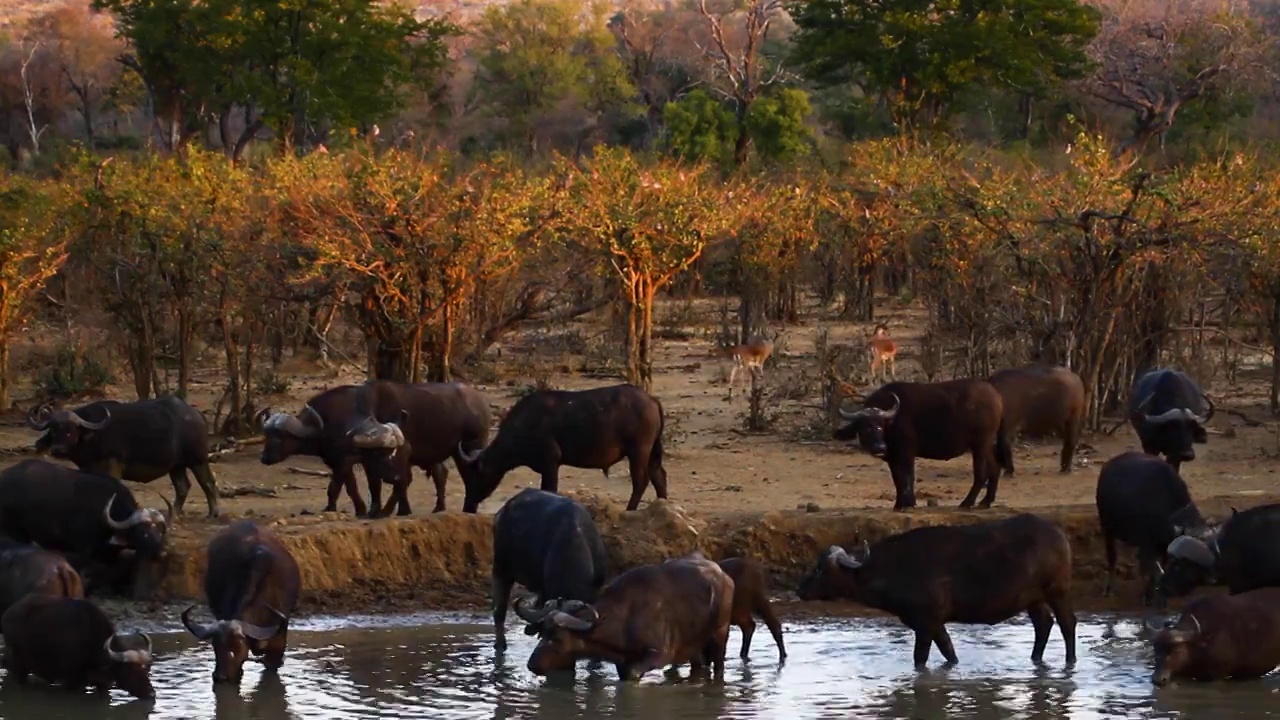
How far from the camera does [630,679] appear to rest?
31.9 feet

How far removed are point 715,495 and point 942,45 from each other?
2372 centimetres

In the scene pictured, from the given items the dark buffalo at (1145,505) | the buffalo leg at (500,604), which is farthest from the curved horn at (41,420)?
the dark buffalo at (1145,505)

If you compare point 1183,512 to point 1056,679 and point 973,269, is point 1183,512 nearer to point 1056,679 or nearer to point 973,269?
point 1056,679

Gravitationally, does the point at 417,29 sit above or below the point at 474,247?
above

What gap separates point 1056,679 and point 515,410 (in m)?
4.50

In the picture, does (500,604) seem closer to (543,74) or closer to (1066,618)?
(1066,618)

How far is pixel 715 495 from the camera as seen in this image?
1442cm

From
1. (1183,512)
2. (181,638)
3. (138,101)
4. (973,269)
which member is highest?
(138,101)

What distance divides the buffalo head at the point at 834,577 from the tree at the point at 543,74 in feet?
132

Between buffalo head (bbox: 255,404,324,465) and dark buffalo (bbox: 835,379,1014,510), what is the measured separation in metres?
3.55

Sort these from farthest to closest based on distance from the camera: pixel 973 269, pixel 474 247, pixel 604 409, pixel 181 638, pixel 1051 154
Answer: pixel 1051 154 < pixel 973 269 < pixel 474 247 < pixel 604 409 < pixel 181 638

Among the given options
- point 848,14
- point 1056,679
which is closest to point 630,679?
point 1056,679

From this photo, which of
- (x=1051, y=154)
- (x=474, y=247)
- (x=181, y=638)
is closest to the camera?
(x=181, y=638)

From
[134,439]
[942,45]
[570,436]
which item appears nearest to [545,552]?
[570,436]
